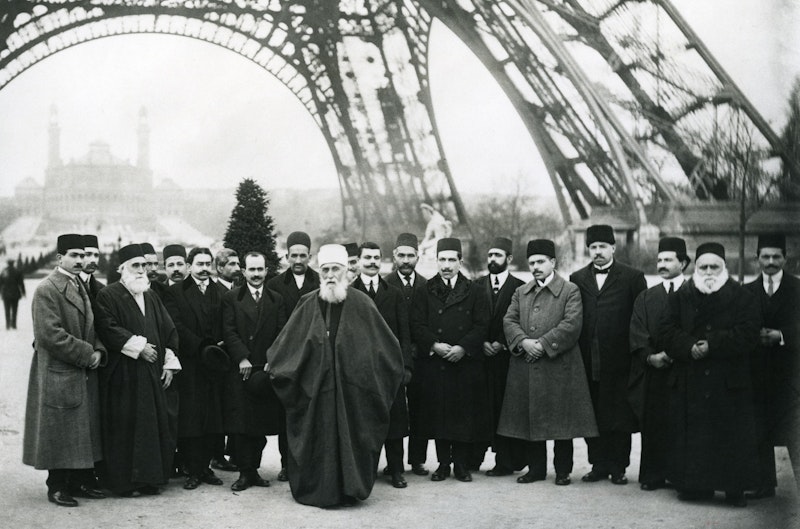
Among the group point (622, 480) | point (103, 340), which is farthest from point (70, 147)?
point (622, 480)

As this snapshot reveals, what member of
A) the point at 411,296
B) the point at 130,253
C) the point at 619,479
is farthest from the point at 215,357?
the point at 619,479

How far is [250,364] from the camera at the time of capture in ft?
16.0

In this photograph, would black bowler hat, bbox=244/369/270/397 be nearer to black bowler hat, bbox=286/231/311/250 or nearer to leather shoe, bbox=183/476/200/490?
leather shoe, bbox=183/476/200/490

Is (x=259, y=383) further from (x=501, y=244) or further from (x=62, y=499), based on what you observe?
(x=501, y=244)

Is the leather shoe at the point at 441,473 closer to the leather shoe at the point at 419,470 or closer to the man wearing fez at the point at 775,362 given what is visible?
the leather shoe at the point at 419,470

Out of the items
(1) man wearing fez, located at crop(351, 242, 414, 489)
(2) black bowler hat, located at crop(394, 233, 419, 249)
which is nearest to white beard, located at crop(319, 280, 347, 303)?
(1) man wearing fez, located at crop(351, 242, 414, 489)

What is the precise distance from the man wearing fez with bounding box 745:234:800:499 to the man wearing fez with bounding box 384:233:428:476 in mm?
2041

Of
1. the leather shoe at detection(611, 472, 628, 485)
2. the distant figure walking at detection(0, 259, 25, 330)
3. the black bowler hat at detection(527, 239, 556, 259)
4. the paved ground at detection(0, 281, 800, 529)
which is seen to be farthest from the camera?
the distant figure walking at detection(0, 259, 25, 330)

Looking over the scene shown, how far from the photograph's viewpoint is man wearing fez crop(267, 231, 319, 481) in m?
5.18

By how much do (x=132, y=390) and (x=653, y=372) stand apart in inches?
124

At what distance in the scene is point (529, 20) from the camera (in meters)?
6.83

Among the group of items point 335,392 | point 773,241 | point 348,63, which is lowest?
point 335,392

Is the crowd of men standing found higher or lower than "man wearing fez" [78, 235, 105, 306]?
lower

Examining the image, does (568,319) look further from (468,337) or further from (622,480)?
(622,480)
